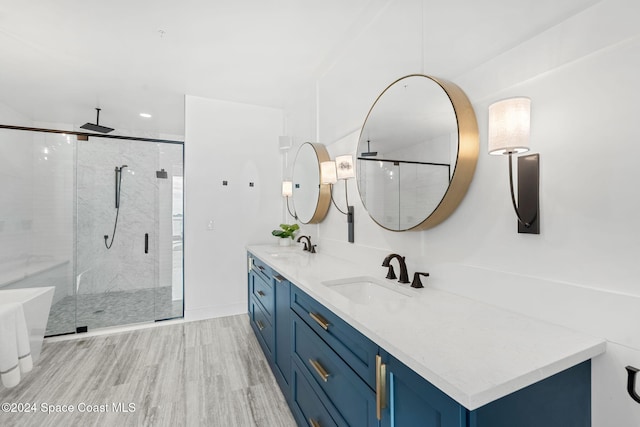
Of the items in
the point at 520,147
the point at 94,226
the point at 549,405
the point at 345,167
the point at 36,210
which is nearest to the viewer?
the point at 549,405

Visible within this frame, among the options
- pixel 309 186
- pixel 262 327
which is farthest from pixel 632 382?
pixel 309 186

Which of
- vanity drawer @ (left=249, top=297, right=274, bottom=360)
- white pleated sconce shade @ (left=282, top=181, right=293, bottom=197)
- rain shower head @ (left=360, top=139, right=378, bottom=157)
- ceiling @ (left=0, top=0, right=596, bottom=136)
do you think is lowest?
vanity drawer @ (left=249, top=297, right=274, bottom=360)

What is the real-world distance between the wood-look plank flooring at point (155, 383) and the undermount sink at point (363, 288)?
862 millimetres

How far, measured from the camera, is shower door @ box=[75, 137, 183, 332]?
360cm

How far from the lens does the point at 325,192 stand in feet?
8.81

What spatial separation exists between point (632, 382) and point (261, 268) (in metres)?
2.25

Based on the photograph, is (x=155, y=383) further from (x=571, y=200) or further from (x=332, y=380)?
(x=571, y=200)

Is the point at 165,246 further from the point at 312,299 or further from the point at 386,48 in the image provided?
the point at 386,48

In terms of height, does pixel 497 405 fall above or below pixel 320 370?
above

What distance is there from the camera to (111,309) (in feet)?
11.9

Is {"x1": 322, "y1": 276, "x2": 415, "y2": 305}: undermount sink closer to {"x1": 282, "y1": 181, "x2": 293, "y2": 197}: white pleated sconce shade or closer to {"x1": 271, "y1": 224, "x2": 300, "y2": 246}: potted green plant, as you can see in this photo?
{"x1": 271, "y1": 224, "x2": 300, "y2": 246}: potted green plant

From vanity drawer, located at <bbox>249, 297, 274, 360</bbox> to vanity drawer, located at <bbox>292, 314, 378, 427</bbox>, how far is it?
651 mm

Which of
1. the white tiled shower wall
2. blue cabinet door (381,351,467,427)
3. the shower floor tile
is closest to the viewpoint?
blue cabinet door (381,351,467,427)

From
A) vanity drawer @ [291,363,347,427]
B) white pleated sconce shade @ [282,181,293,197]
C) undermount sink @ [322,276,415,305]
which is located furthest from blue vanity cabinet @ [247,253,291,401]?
white pleated sconce shade @ [282,181,293,197]
